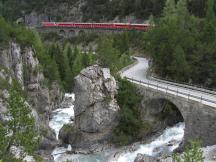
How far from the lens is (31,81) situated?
198 ft

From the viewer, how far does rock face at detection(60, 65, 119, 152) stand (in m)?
51.7

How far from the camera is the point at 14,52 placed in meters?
55.6

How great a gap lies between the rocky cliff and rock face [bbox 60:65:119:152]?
3.79 meters

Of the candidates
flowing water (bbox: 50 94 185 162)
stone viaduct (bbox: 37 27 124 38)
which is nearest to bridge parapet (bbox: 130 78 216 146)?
flowing water (bbox: 50 94 185 162)

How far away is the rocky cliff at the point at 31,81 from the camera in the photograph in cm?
5044

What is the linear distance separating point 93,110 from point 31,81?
1316 cm

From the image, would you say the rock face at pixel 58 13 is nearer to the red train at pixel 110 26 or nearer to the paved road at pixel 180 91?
the red train at pixel 110 26

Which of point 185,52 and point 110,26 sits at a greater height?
point 185,52

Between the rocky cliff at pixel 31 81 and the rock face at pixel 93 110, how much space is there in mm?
3792

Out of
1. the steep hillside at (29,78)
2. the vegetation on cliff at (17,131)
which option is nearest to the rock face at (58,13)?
the steep hillside at (29,78)

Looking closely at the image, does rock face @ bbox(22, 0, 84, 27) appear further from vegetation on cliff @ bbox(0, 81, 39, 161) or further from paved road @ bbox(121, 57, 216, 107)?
vegetation on cliff @ bbox(0, 81, 39, 161)

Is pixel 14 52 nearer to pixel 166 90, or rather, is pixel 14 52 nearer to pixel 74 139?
pixel 74 139

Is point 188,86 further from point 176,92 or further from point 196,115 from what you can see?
point 196,115

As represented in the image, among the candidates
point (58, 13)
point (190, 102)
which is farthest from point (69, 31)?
point (190, 102)
